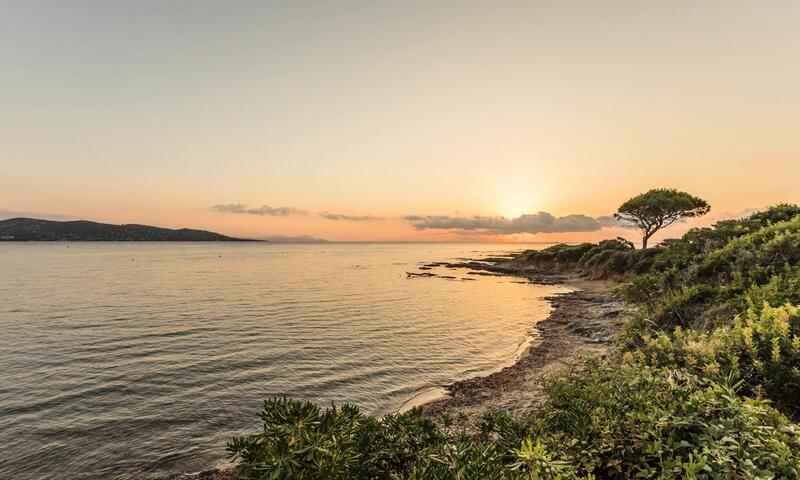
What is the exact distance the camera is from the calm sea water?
12109 millimetres

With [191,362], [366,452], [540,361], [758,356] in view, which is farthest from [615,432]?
[191,362]

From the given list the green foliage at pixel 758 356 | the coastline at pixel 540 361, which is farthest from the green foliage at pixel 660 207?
the green foliage at pixel 758 356

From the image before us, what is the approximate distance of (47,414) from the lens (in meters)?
13.9

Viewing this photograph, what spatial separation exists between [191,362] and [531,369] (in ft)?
57.8

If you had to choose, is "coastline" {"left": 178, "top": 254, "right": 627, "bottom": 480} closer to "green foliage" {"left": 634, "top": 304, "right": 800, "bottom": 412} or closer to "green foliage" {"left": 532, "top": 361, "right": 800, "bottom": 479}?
"green foliage" {"left": 532, "top": 361, "right": 800, "bottom": 479}

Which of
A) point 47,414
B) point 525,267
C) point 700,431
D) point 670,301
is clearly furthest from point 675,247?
point 525,267

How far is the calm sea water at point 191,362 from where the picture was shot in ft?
39.7

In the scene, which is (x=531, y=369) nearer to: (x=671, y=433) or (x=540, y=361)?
(x=540, y=361)

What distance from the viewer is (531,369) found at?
19.1m

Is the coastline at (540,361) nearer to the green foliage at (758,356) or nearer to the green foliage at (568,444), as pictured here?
the green foliage at (758,356)

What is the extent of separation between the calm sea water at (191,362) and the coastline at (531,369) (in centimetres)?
85

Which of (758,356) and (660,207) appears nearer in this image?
(758,356)

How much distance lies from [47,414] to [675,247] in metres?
30.7

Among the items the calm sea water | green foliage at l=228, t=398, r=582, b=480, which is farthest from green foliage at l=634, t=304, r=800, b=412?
the calm sea water
